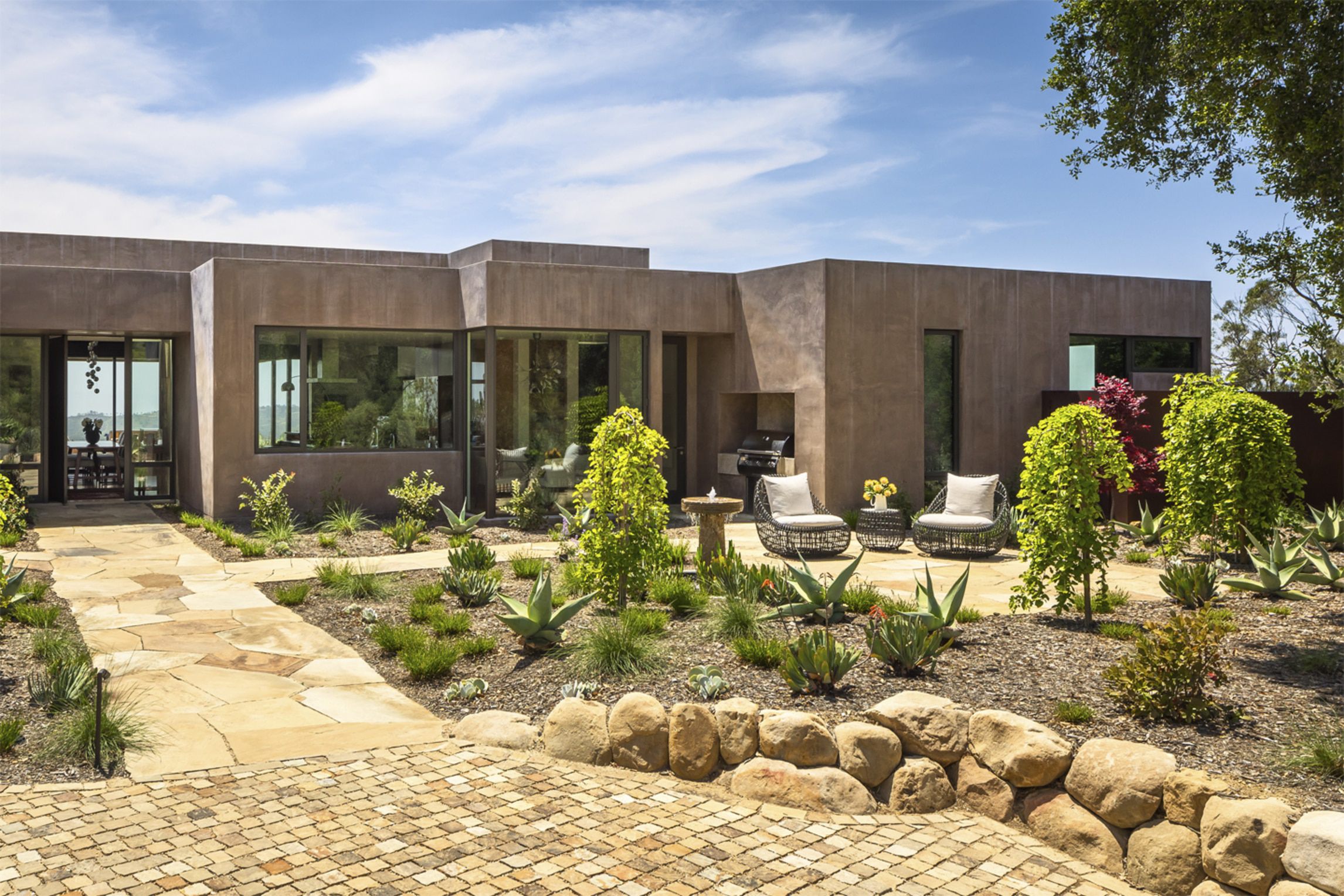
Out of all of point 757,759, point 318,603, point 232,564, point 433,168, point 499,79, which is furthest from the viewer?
point 433,168

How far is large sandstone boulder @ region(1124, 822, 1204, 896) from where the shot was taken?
4148mm

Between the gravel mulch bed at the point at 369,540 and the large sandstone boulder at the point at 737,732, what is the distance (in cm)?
632

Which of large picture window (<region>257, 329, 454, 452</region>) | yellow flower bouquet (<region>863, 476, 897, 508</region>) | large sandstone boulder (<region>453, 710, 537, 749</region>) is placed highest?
large picture window (<region>257, 329, 454, 452</region>)

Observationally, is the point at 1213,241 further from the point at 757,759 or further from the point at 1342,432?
the point at 1342,432

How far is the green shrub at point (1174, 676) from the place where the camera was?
5230 mm

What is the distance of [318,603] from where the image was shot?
28.5 ft

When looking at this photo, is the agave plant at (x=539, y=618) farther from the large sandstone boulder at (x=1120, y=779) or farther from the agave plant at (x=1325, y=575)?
the agave plant at (x=1325, y=575)

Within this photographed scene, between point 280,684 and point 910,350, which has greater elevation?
point 910,350

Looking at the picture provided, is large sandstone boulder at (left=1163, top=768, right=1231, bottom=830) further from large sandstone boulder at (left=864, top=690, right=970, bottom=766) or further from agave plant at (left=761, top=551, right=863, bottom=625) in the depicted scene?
agave plant at (left=761, top=551, right=863, bottom=625)

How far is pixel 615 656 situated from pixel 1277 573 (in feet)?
17.6

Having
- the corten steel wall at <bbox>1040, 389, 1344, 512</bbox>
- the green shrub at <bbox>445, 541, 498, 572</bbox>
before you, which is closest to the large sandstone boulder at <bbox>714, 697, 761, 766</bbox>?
the green shrub at <bbox>445, 541, 498, 572</bbox>

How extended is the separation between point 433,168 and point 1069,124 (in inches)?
347

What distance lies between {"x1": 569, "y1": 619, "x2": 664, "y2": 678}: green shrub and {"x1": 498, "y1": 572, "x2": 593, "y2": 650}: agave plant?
11.8 inches

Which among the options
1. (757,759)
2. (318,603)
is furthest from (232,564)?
(757,759)
